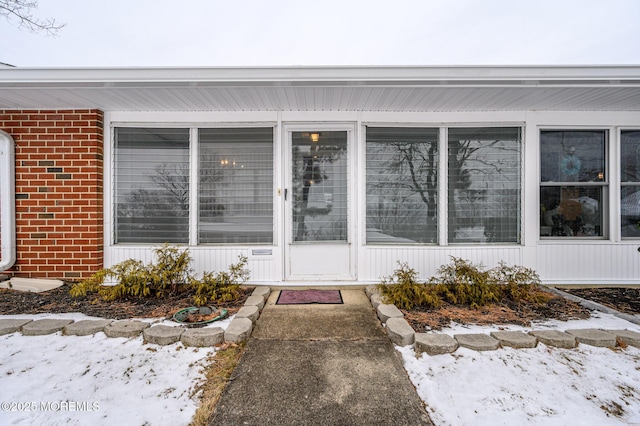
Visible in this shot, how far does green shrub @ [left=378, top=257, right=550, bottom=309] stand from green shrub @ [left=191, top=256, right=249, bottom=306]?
5.71ft

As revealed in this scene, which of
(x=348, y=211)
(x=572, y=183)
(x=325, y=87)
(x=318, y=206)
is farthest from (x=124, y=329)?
(x=572, y=183)

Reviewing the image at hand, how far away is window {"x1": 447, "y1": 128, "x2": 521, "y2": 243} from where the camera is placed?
3.77 m

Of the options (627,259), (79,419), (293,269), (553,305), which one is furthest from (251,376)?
(627,259)

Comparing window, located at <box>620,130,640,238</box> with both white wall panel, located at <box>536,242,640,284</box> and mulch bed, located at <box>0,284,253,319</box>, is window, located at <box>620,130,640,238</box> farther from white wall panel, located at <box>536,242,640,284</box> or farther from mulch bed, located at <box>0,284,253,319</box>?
mulch bed, located at <box>0,284,253,319</box>

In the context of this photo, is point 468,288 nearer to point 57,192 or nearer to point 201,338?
point 201,338

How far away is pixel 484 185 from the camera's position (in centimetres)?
379

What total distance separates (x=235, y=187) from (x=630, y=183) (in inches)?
212

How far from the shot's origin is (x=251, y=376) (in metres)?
1.87

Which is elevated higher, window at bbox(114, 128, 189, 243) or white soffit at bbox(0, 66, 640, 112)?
white soffit at bbox(0, 66, 640, 112)

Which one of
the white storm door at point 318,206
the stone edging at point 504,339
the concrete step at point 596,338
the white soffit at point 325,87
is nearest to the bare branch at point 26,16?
the white soffit at point 325,87

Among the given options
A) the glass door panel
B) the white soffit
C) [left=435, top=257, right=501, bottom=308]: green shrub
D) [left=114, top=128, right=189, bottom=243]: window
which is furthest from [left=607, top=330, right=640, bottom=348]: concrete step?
[left=114, top=128, right=189, bottom=243]: window

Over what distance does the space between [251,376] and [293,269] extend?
1.93 meters

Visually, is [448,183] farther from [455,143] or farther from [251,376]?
[251,376]

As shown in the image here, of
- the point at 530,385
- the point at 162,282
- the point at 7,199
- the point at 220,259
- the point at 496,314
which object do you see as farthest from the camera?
the point at 220,259
